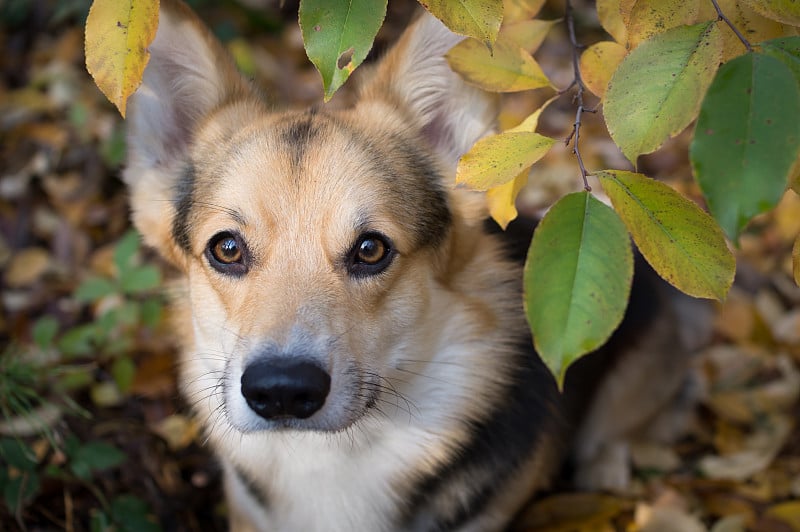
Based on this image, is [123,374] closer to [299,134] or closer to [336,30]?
[299,134]

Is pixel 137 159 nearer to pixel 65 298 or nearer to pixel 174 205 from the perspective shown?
pixel 174 205

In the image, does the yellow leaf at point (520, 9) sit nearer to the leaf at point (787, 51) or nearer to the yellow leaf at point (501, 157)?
the yellow leaf at point (501, 157)

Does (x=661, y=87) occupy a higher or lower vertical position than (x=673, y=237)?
higher

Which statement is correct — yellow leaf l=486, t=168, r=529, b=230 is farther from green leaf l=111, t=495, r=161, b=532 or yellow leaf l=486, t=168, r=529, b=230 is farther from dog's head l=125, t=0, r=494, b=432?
green leaf l=111, t=495, r=161, b=532

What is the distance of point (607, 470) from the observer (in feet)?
11.2

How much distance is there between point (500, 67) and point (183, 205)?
3.85 feet

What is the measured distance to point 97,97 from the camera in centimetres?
490

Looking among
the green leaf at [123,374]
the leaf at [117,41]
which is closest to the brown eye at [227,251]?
the leaf at [117,41]

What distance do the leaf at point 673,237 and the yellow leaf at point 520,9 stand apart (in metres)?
0.96

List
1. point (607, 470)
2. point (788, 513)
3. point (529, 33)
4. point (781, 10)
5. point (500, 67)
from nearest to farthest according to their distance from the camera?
point (781, 10) → point (500, 67) → point (529, 33) → point (788, 513) → point (607, 470)

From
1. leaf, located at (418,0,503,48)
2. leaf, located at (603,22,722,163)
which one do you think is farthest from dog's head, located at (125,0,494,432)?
leaf, located at (603,22,722,163)

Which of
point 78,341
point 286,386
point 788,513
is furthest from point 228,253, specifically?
point 788,513

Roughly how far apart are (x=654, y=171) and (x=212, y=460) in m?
3.36

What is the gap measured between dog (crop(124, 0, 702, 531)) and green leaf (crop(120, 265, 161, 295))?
1.64 feet
